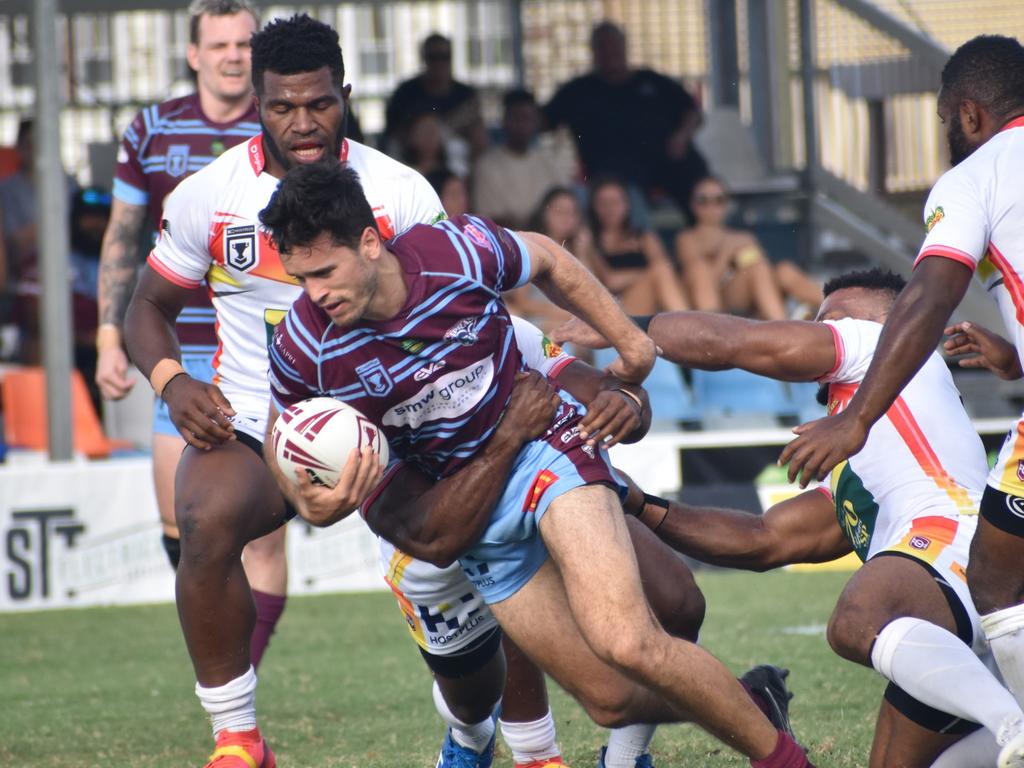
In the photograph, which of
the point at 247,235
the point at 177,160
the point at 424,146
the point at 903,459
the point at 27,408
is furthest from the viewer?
the point at 424,146

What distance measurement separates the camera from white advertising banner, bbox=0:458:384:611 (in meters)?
9.63

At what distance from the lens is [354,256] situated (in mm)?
4238

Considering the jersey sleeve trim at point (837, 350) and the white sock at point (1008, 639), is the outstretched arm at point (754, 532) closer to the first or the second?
the jersey sleeve trim at point (837, 350)

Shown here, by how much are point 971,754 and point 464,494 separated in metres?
1.65

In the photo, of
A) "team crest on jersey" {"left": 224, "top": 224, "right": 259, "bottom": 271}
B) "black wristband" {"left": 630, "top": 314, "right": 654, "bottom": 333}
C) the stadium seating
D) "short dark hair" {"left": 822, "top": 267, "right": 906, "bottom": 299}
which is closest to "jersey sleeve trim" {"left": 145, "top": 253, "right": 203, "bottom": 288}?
"team crest on jersey" {"left": 224, "top": 224, "right": 259, "bottom": 271}

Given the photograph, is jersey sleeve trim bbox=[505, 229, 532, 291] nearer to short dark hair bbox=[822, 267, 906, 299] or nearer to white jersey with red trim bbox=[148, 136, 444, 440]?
white jersey with red trim bbox=[148, 136, 444, 440]

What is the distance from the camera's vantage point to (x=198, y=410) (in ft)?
15.4

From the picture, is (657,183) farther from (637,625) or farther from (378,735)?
(637,625)

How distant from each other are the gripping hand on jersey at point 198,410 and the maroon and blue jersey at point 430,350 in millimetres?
289

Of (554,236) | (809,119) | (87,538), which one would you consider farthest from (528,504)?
(809,119)

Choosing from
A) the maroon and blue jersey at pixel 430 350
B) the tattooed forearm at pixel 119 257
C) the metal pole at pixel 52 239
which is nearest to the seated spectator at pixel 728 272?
the metal pole at pixel 52 239

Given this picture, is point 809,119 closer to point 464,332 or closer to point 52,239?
point 52,239

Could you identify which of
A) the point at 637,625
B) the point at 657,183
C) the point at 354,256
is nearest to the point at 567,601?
the point at 637,625

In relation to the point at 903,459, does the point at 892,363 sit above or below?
above
